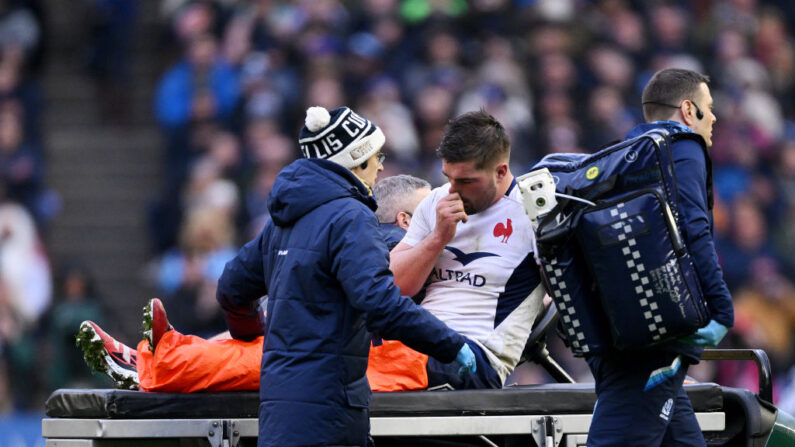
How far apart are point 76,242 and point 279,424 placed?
9.59 m

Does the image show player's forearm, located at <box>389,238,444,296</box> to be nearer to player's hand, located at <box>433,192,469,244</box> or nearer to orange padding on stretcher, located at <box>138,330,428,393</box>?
player's hand, located at <box>433,192,469,244</box>

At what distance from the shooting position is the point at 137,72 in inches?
599

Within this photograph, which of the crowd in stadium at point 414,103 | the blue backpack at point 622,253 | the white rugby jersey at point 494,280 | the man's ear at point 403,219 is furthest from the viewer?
the crowd in stadium at point 414,103

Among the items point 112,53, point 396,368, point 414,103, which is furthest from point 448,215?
point 112,53

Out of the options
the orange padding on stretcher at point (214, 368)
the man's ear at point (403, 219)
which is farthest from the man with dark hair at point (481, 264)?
the man's ear at point (403, 219)

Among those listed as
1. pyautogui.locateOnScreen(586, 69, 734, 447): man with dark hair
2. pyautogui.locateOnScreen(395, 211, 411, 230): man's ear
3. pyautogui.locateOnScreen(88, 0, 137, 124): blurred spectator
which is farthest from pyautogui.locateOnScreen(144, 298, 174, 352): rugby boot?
pyautogui.locateOnScreen(88, 0, 137, 124): blurred spectator

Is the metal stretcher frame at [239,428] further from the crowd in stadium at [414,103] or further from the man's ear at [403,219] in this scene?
the crowd in stadium at [414,103]

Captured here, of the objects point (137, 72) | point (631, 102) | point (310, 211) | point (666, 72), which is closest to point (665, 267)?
point (666, 72)

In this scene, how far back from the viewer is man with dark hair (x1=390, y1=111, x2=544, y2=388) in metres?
5.62

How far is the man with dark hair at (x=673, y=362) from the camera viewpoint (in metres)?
4.84

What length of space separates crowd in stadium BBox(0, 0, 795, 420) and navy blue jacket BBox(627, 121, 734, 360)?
6.03 m

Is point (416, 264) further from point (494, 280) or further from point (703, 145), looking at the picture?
point (703, 145)

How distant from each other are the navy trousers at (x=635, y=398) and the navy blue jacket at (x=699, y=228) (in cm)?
10

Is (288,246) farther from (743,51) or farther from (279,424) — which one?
(743,51)
